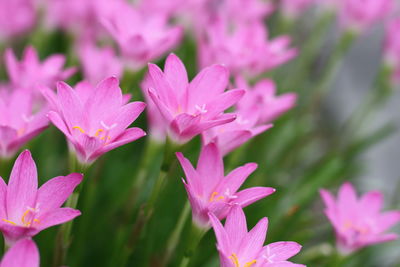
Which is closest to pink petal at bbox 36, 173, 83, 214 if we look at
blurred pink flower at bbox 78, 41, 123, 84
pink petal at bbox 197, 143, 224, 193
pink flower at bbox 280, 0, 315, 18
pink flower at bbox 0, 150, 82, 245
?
pink flower at bbox 0, 150, 82, 245

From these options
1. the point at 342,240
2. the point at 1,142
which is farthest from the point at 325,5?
the point at 1,142

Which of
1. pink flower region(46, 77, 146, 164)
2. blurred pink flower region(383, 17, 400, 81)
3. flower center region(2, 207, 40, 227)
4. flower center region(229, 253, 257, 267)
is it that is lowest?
flower center region(229, 253, 257, 267)

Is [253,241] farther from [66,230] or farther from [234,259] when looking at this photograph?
[66,230]

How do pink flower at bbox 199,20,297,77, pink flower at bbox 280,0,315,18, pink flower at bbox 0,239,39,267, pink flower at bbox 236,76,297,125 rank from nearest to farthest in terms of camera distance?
pink flower at bbox 0,239,39,267 < pink flower at bbox 236,76,297,125 < pink flower at bbox 199,20,297,77 < pink flower at bbox 280,0,315,18

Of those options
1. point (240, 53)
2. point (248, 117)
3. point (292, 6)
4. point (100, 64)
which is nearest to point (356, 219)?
point (248, 117)

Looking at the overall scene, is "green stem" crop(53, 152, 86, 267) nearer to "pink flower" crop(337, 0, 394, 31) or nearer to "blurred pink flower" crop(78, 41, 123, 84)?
"blurred pink flower" crop(78, 41, 123, 84)

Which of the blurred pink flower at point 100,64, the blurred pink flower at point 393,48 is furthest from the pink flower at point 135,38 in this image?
the blurred pink flower at point 393,48
